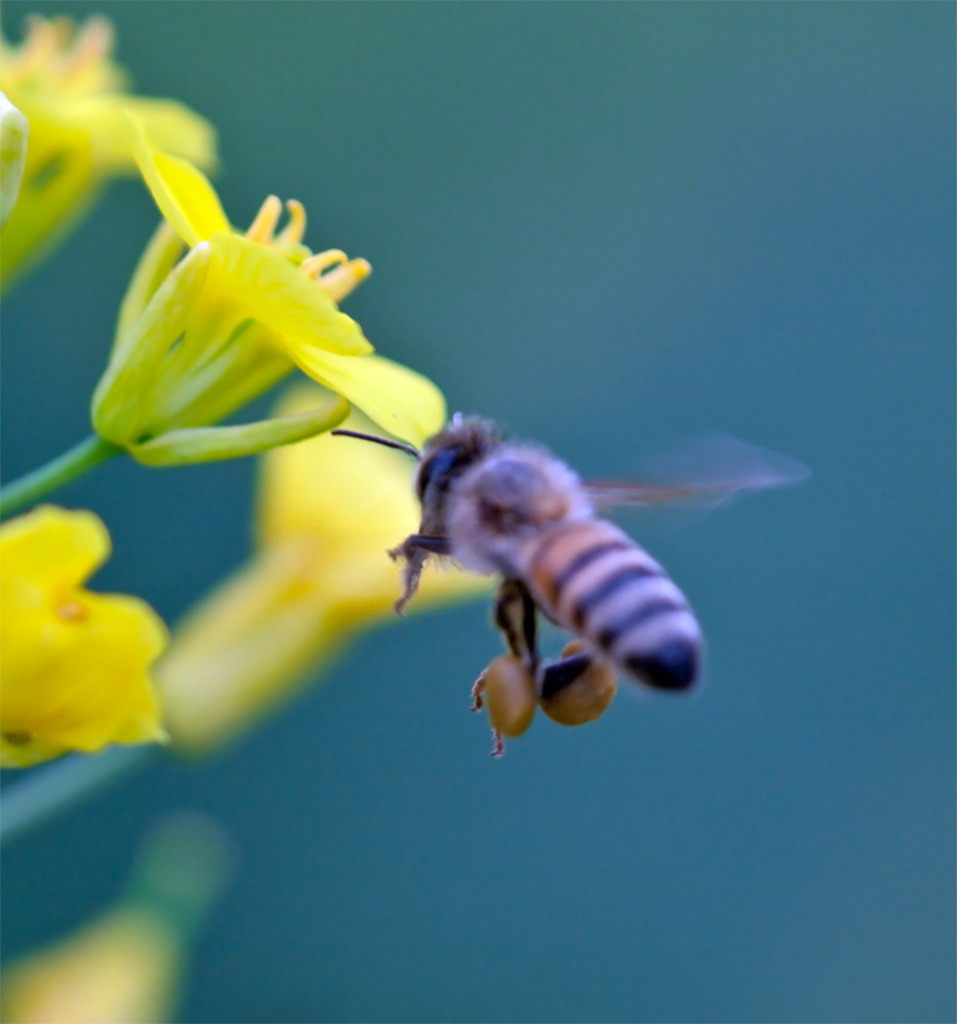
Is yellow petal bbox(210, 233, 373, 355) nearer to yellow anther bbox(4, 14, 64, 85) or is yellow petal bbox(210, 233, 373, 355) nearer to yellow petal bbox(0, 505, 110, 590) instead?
yellow petal bbox(0, 505, 110, 590)

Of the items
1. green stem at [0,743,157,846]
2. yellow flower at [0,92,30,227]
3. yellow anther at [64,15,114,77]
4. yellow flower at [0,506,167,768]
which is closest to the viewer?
yellow flower at [0,92,30,227]

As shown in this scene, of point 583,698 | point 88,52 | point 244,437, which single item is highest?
point 88,52

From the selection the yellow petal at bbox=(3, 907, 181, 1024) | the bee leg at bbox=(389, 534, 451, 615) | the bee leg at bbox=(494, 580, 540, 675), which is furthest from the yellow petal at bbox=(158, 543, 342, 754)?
the bee leg at bbox=(494, 580, 540, 675)

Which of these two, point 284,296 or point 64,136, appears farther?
point 64,136

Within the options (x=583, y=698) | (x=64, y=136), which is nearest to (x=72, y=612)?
(x=583, y=698)

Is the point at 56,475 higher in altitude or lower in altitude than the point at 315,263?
lower

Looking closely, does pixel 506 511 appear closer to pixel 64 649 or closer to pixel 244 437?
pixel 244 437
